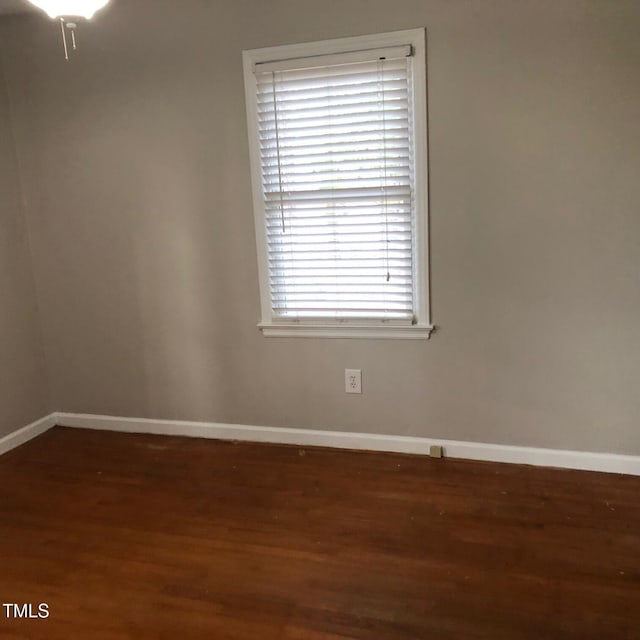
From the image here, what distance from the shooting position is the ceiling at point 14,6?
295 cm

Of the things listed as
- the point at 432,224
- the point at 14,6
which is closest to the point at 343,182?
the point at 432,224

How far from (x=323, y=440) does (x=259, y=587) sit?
3.82 ft

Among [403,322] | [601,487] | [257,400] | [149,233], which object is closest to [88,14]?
[149,233]

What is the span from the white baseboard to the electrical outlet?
192 centimetres

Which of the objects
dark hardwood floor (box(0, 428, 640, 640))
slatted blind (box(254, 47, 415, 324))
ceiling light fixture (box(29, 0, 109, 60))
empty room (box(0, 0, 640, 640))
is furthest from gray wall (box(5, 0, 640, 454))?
ceiling light fixture (box(29, 0, 109, 60))

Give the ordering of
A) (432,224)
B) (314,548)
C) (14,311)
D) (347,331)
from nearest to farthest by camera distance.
→ (314,548) → (432,224) → (347,331) → (14,311)

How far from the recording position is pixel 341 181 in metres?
2.87

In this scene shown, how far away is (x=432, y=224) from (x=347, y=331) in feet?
2.26

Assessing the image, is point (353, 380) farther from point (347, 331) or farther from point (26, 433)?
point (26, 433)

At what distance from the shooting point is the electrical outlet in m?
3.06

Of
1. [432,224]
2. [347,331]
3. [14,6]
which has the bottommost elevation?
[347,331]

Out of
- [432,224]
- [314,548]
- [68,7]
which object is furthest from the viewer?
[432,224]

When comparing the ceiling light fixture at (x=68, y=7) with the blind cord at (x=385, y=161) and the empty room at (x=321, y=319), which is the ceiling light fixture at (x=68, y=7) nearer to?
the empty room at (x=321, y=319)

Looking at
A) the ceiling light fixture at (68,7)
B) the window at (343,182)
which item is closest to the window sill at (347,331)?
the window at (343,182)
